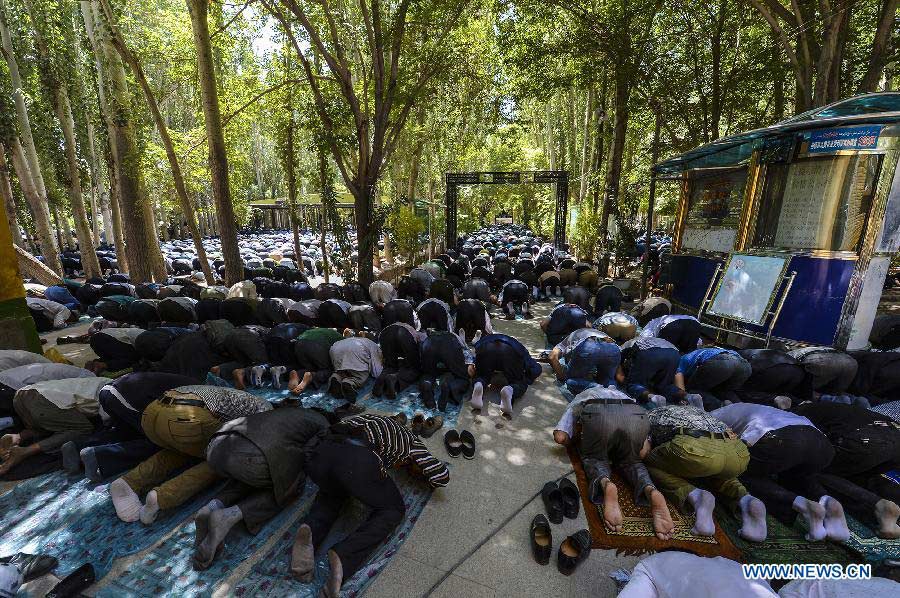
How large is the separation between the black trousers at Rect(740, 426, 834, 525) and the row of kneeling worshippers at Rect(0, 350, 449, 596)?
2459 millimetres

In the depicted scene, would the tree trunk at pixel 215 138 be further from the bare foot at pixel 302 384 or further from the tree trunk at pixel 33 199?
the bare foot at pixel 302 384

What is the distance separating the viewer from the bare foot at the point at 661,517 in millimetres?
2932

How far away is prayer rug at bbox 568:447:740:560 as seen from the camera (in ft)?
9.43

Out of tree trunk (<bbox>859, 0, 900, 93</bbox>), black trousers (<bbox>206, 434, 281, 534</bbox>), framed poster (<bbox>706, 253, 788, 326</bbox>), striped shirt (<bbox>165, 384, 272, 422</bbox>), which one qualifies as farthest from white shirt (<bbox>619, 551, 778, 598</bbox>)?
tree trunk (<bbox>859, 0, 900, 93</bbox>)

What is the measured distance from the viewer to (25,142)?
467 inches

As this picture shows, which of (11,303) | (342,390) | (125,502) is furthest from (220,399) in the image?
(11,303)

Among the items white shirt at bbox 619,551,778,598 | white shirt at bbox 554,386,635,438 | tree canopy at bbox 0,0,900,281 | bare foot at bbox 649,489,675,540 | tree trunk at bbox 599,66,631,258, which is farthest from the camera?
tree trunk at bbox 599,66,631,258

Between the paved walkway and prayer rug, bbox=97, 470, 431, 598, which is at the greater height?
prayer rug, bbox=97, 470, 431, 598

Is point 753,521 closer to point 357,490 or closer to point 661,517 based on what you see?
point 661,517

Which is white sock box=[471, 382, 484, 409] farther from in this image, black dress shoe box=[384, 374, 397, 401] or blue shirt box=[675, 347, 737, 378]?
blue shirt box=[675, 347, 737, 378]

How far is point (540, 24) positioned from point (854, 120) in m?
10.4

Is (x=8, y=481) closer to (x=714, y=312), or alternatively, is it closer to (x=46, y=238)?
(x=714, y=312)

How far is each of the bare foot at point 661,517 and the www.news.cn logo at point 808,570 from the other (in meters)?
0.45

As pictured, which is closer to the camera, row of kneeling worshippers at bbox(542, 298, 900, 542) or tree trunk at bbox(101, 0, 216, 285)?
row of kneeling worshippers at bbox(542, 298, 900, 542)
